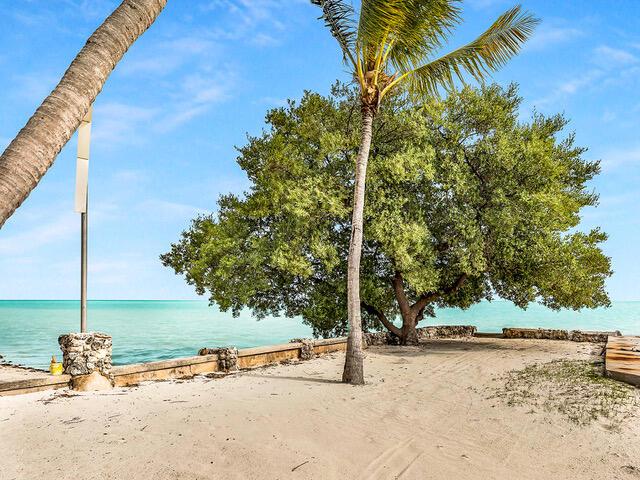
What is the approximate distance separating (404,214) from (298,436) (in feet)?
39.2

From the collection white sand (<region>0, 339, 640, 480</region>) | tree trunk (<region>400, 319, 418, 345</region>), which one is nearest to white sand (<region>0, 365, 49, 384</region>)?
white sand (<region>0, 339, 640, 480</region>)

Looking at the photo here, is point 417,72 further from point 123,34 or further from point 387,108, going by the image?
point 123,34

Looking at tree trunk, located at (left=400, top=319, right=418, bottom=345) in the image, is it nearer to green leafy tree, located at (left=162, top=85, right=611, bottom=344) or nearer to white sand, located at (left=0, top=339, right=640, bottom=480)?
green leafy tree, located at (left=162, top=85, right=611, bottom=344)

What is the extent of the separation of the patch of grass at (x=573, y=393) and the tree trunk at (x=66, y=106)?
8.05 metres

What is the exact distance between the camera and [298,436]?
6824mm

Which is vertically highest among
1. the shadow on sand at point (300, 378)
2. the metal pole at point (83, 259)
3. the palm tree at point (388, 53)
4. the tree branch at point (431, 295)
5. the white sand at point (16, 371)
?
the palm tree at point (388, 53)

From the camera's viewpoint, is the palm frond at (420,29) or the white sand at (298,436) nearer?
the white sand at (298,436)

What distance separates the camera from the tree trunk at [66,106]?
3561mm

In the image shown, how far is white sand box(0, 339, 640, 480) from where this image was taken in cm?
562

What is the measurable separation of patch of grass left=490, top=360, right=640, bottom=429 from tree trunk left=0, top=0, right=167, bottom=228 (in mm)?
8050

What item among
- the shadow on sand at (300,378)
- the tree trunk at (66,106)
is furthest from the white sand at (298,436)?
the tree trunk at (66,106)

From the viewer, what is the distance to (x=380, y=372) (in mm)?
13062

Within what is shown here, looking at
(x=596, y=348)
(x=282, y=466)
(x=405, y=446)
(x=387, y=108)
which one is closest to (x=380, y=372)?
(x=405, y=446)

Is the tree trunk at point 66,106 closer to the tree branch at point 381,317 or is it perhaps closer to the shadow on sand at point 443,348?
the shadow on sand at point 443,348
